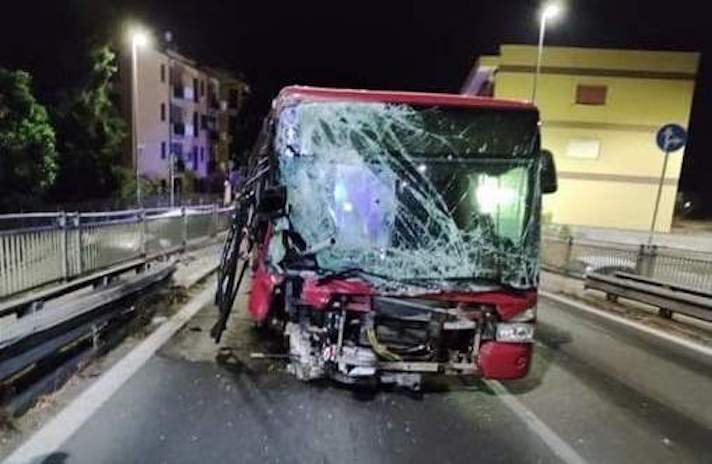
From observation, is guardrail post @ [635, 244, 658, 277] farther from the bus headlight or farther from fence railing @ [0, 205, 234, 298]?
fence railing @ [0, 205, 234, 298]

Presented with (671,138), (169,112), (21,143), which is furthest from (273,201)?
(169,112)

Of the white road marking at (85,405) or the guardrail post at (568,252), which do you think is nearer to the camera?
the white road marking at (85,405)

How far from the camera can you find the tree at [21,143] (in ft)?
71.6

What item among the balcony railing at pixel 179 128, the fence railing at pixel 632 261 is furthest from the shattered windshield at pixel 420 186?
the balcony railing at pixel 179 128

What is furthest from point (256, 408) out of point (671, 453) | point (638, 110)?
point (638, 110)

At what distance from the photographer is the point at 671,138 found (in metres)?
12.4

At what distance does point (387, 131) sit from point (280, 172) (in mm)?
1063

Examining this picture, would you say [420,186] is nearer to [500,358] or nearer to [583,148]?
[500,358]

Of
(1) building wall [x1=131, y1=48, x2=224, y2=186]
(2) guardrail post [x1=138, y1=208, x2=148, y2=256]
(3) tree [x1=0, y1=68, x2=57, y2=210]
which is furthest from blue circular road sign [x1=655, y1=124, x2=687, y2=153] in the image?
(1) building wall [x1=131, y1=48, x2=224, y2=186]

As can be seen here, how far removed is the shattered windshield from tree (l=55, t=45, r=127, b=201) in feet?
84.9

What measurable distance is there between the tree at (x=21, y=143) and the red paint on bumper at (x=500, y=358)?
21.8m

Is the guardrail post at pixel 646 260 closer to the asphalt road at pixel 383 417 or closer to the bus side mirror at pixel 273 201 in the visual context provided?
the asphalt road at pixel 383 417

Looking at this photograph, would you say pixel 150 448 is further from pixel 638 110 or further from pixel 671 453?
pixel 638 110

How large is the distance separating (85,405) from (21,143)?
20845 mm
